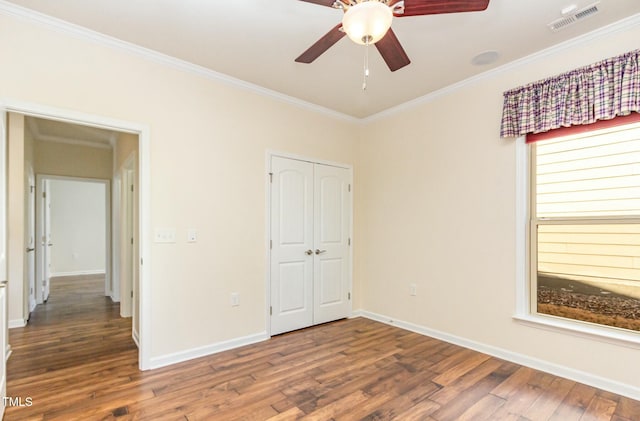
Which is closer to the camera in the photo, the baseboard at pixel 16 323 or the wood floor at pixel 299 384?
the wood floor at pixel 299 384

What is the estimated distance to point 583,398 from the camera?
2.36 metres

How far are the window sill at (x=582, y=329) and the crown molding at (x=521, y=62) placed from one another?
7.47 feet

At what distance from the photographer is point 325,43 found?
202cm

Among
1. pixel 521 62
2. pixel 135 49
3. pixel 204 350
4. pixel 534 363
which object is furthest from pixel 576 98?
pixel 204 350

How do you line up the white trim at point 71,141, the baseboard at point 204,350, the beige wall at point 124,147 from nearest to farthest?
the baseboard at point 204,350 → the beige wall at point 124,147 → the white trim at point 71,141

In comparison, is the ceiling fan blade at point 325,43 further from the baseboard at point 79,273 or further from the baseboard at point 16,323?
the baseboard at point 79,273

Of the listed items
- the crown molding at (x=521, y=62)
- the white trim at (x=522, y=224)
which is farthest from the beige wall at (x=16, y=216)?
the white trim at (x=522, y=224)

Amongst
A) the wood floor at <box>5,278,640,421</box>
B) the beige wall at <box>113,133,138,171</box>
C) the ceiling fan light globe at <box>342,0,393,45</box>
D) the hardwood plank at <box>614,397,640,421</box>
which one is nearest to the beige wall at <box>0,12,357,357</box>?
the wood floor at <box>5,278,640,421</box>

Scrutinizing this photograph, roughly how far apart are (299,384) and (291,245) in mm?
1624

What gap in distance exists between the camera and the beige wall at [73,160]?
211 inches

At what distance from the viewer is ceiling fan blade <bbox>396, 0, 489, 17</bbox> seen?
1608 mm

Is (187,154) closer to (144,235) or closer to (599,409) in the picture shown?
(144,235)

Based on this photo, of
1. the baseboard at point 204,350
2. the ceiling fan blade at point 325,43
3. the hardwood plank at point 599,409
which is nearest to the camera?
the ceiling fan blade at point 325,43

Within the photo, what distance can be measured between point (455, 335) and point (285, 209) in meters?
2.29
